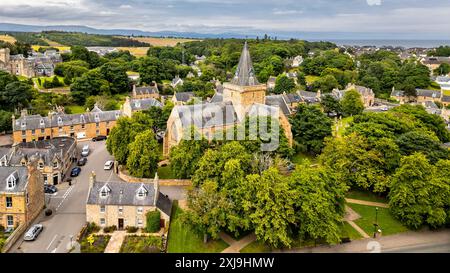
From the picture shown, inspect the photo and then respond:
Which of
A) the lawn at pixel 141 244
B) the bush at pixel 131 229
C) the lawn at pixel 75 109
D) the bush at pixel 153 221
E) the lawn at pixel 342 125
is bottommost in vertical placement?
the lawn at pixel 141 244

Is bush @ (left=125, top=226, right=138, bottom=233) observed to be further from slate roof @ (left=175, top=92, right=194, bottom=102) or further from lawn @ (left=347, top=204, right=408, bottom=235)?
slate roof @ (left=175, top=92, right=194, bottom=102)

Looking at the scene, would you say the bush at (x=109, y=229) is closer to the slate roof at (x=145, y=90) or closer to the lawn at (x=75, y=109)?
the lawn at (x=75, y=109)

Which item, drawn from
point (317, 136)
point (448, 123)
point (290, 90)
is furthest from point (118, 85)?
point (448, 123)

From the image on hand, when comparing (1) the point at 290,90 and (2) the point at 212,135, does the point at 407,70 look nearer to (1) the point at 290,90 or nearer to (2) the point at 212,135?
(1) the point at 290,90

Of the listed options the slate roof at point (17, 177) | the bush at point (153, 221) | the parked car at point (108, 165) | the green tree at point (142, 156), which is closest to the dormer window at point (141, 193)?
the bush at point (153, 221)

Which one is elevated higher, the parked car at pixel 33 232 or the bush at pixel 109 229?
the parked car at pixel 33 232

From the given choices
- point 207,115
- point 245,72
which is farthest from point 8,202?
point 245,72

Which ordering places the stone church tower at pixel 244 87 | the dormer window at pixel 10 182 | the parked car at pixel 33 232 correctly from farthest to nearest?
the stone church tower at pixel 244 87 → the dormer window at pixel 10 182 → the parked car at pixel 33 232
